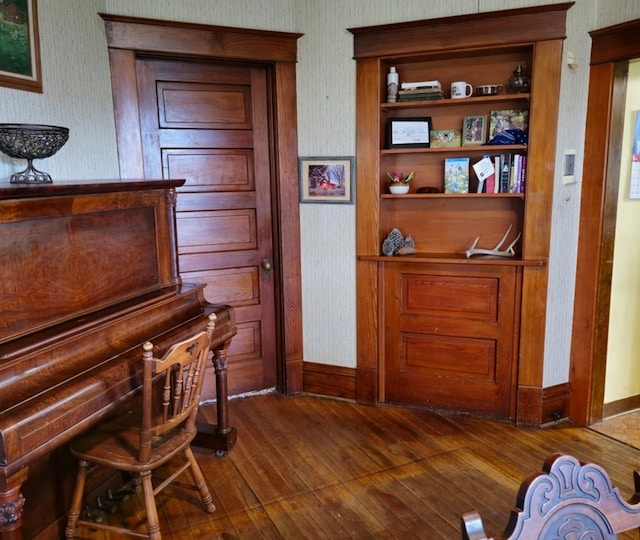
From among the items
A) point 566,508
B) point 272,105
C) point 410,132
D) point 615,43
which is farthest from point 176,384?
point 615,43

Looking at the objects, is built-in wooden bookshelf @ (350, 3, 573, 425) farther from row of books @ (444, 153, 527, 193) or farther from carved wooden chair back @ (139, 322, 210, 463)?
carved wooden chair back @ (139, 322, 210, 463)

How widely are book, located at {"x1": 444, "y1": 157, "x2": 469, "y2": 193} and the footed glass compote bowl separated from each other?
2.11 m

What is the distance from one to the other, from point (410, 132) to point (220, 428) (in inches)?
79.9

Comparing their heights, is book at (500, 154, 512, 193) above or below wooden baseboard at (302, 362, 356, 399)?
above

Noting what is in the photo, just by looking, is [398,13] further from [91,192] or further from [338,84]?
[91,192]

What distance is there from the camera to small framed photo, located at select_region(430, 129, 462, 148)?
10.9ft

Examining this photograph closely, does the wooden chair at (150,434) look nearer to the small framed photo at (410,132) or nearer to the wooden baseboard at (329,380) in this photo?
the wooden baseboard at (329,380)

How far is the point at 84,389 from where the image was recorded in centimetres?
182

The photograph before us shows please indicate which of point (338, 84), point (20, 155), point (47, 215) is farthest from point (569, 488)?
point (338, 84)

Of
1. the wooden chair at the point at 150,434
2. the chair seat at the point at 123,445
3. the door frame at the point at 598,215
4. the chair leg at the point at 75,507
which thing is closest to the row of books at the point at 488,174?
the door frame at the point at 598,215

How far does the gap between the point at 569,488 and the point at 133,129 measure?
2.76m

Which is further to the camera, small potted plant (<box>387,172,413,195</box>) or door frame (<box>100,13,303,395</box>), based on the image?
small potted plant (<box>387,172,413,195</box>)

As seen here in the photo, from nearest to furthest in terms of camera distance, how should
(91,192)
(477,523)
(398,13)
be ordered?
1. (477,523)
2. (91,192)
3. (398,13)

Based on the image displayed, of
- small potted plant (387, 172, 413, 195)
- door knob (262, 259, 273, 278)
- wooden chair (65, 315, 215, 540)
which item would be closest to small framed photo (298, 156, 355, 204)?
small potted plant (387, 172, 413, 195)
